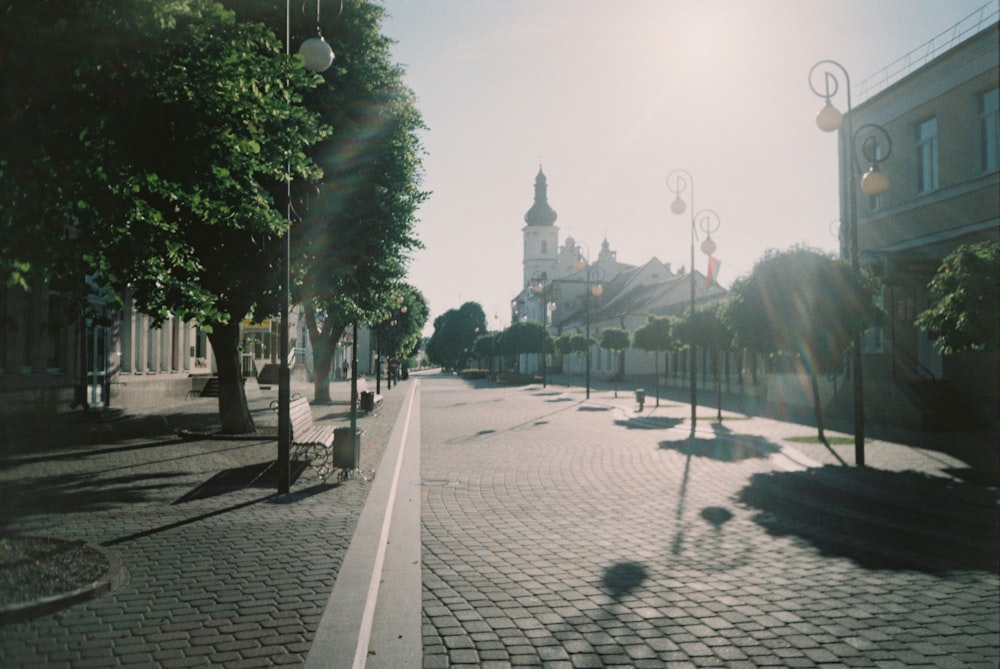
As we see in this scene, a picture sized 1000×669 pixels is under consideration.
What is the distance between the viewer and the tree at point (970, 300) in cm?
1013

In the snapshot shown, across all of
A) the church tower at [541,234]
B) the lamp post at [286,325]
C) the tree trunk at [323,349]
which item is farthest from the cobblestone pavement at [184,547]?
the church tower at [541,234]

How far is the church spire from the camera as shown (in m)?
114

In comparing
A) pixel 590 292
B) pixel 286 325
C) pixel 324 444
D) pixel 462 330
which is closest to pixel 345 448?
pixel 324 444

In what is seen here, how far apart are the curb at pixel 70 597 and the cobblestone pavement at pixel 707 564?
2192 millimetres

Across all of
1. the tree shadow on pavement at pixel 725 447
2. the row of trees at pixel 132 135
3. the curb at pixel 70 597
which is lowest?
the tree shadow on pavement at pixel 725 447

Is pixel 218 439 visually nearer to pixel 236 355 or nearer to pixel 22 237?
pixel 236 355

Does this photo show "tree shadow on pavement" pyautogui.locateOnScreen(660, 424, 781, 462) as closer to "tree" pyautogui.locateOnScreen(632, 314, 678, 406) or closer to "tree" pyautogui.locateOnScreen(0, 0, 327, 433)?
"tree" pyautogui.locateOnScreen(0, 0, 327, 433)

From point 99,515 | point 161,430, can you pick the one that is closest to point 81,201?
point 99,515

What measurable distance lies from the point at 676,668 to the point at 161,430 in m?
16.3

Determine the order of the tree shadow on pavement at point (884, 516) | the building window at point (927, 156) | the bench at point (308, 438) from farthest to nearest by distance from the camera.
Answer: the building window at point (927, 156) < the bench at point (308, 438) < the tree shadow on pavement at point (884, 516)

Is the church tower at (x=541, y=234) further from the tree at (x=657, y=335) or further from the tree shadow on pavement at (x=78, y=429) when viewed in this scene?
the tree shadow on pavement at (x=78, y=429)

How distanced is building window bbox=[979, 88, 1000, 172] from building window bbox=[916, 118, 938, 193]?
196 centimetres

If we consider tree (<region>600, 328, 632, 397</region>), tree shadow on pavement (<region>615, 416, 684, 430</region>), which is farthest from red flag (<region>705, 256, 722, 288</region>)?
tree (<region>600, 328, 632, 397</region>)

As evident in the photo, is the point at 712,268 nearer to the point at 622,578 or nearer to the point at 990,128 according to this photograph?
the point at 990,128
